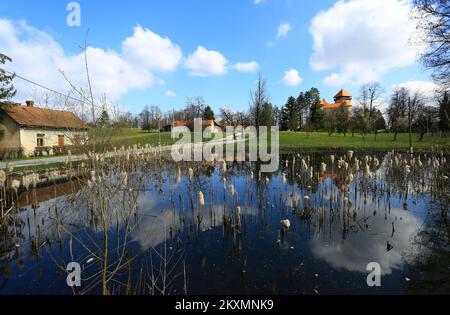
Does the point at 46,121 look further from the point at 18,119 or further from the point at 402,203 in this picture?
the point at 402,203

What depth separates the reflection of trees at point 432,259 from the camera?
384 centimetres

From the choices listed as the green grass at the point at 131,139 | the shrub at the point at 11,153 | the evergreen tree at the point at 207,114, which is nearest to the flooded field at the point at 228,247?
the green grass at the point at 131,139

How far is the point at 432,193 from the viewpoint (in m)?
8.84

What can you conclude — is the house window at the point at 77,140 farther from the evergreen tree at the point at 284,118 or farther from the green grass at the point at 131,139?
the evergreen tree at the point at 284,118

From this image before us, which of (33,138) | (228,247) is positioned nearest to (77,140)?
(228,247)

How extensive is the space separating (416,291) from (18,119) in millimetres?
31437

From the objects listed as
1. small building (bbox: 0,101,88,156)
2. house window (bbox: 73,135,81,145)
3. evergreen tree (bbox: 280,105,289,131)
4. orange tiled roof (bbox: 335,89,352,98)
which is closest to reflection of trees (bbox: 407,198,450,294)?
house window (bbox: 73,135,81,145)

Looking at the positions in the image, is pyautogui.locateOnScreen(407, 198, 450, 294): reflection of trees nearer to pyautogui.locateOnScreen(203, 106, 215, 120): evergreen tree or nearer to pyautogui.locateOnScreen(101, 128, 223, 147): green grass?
pyautogui.locateOnScreen(101, 128, 223, 147): green grass

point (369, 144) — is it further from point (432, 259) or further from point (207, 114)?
point (207, 114)

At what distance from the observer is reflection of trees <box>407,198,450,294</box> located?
3839 mm

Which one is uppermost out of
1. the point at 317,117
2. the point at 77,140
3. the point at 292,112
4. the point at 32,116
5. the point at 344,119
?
the point at 292,112

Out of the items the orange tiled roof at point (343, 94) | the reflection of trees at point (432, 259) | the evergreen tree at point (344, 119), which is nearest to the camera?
the reflection of trees at point (432, 259)

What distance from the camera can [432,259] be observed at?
4.60 meters
